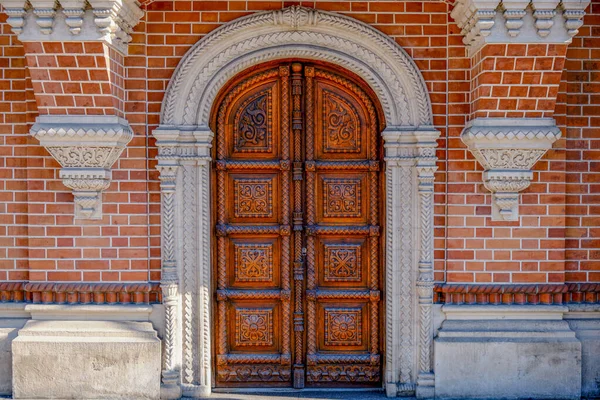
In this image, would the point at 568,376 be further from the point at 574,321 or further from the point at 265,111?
the point at 265,111

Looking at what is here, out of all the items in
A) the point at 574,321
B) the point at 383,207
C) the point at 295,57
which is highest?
the point at 295,57

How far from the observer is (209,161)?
4.61 metres

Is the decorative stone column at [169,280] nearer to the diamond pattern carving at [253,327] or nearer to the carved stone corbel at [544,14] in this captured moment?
the diamond pattern carving at [253,327]

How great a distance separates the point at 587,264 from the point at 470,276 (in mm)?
898

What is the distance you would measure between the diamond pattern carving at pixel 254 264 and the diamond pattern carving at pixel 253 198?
0.86 feet

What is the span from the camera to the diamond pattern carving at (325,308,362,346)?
479cm

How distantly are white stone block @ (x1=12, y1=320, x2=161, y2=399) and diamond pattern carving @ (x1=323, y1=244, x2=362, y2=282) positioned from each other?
138cm

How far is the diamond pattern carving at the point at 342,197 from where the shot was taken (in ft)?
15.5

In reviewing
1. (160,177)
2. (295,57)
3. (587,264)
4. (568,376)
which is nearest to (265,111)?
(295,57)

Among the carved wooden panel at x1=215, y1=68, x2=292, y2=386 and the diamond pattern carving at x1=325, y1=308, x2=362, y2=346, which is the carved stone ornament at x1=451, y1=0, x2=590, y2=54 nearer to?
the carved wooden panel at x1=215, y1=68, x2=292, y2=386

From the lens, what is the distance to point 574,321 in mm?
4645

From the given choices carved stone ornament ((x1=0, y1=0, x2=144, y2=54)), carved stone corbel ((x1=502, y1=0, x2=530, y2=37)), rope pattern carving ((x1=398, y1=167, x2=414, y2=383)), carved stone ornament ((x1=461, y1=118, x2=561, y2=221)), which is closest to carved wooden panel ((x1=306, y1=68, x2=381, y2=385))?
rope pattern carving ((x1=398, y1=167, x2=414, y2=383))

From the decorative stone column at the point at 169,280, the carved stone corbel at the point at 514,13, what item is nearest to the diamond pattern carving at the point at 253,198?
the decorative stone column at the point at 169,280

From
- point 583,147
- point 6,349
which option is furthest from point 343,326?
point 6,349
